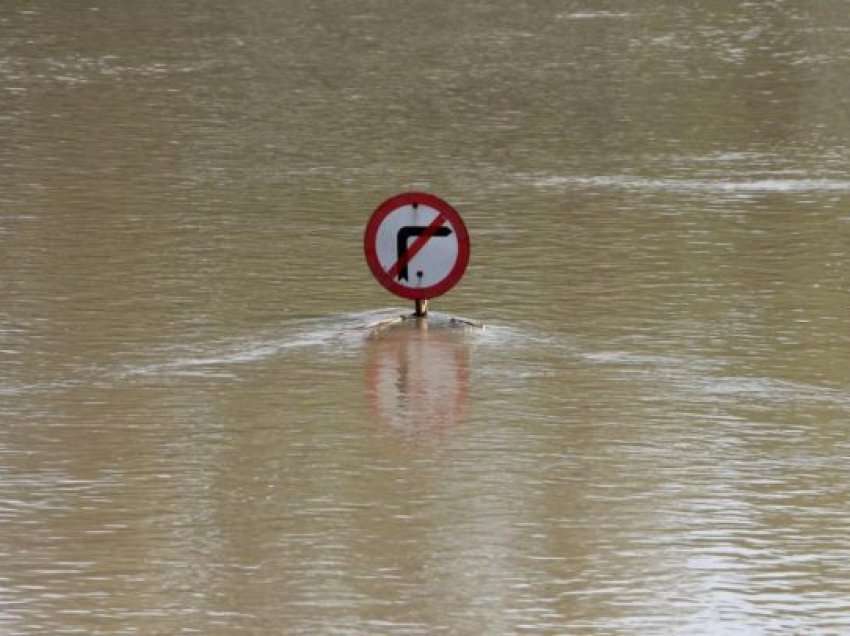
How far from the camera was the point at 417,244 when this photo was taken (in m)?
12.5

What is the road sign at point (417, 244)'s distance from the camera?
1240 centimetres

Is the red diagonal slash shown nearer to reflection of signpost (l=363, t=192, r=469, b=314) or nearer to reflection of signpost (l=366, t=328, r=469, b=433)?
reflection of signpost (l=363, t=192, r=469, b=314)

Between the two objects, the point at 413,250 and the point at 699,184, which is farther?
the point at 699,184

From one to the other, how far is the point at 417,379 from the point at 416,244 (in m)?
1.15

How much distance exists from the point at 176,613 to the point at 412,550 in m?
1.10

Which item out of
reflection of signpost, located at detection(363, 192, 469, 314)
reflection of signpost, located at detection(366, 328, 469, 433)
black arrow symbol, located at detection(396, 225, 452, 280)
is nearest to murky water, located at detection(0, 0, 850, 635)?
reflection of signpost, located at detection(366, 328, 469, 433)

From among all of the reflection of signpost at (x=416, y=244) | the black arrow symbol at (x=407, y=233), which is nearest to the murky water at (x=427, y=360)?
the reflection of signpost at (x=416, y=244)

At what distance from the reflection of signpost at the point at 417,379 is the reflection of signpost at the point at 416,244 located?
29 centimetres

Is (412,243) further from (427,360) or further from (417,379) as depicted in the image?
(417,379)

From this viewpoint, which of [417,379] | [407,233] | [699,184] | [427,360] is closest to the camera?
[417,379]

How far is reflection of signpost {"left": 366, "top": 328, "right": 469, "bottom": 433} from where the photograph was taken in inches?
422

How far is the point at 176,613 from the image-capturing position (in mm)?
7629

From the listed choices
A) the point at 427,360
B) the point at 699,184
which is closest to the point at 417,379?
the point at 427,360

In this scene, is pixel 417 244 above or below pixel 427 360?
above
